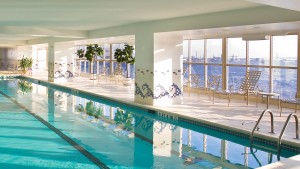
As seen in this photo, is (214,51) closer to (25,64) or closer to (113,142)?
(113,142)

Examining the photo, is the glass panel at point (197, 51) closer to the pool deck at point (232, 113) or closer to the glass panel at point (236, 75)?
the glass panel at point (236, 75)

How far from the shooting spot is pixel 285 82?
438 inches

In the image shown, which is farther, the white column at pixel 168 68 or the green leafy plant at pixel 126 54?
the green leafy plant at pixel 126 54

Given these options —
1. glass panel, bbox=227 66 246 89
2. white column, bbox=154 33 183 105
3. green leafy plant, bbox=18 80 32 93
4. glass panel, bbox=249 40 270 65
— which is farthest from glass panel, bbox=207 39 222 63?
green leafy plant, bbox=18 80 32 93

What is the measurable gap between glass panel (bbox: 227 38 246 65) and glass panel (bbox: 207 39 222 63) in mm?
697

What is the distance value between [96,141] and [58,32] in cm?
843

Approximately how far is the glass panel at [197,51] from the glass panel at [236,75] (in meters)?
1.92

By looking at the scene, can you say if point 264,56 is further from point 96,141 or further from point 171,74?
point 96,141

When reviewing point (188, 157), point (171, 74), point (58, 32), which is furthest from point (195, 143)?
point (58, 32)

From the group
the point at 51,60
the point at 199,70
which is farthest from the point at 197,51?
the point at 51,60

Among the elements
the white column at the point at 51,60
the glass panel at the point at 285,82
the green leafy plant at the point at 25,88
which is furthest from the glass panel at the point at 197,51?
the white column at the point at 51,60

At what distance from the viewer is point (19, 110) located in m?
10.6

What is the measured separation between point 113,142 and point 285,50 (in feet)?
22.7

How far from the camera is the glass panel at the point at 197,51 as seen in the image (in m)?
14.9
